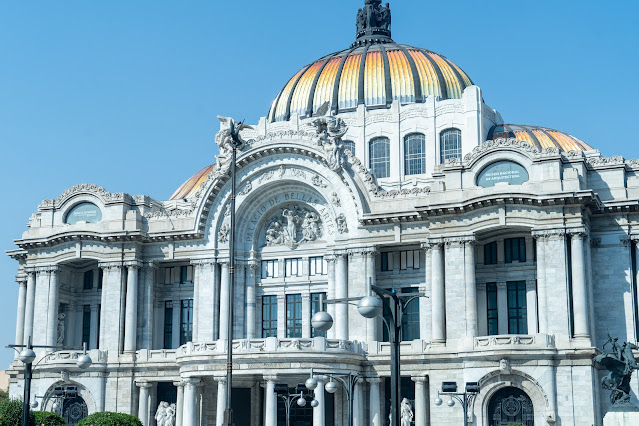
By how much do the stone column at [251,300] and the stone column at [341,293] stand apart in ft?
20.5

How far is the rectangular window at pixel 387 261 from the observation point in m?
62.6

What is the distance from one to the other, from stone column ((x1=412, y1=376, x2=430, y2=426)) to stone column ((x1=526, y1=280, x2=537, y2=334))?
6919 millimetres

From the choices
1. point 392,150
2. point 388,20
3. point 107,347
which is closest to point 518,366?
point 392,150

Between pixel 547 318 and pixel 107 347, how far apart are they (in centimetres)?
2884

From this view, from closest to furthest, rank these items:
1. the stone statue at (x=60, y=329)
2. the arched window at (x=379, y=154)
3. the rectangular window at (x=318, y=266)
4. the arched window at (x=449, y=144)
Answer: the rectangular window at (x=318, y=266), the stone statue at (x=60, y=329), the arched window at (x=449, y=144), the arched window at (x=379, y=154)

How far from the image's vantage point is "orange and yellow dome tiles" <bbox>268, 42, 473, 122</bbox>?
72375 millimetres

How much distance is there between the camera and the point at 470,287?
56750 millimetres

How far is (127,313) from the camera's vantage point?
215 ft

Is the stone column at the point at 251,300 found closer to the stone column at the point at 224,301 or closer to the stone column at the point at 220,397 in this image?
the stone column at the point at 224,301

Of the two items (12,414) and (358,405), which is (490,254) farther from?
(12,414)

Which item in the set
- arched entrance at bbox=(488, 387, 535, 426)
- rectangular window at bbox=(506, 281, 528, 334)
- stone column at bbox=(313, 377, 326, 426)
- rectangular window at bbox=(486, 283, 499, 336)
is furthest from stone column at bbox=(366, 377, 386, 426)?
rectangular window at bbox=(506, 281, 528, 334)

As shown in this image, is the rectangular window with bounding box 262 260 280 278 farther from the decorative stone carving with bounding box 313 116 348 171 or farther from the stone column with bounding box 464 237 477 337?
the stone column with bounding box 464 237 477 337

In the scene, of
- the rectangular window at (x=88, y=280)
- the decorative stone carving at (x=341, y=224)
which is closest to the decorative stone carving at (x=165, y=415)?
the rectangular window at (x=88, y=280)

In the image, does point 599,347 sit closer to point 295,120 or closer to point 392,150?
point 392,150
